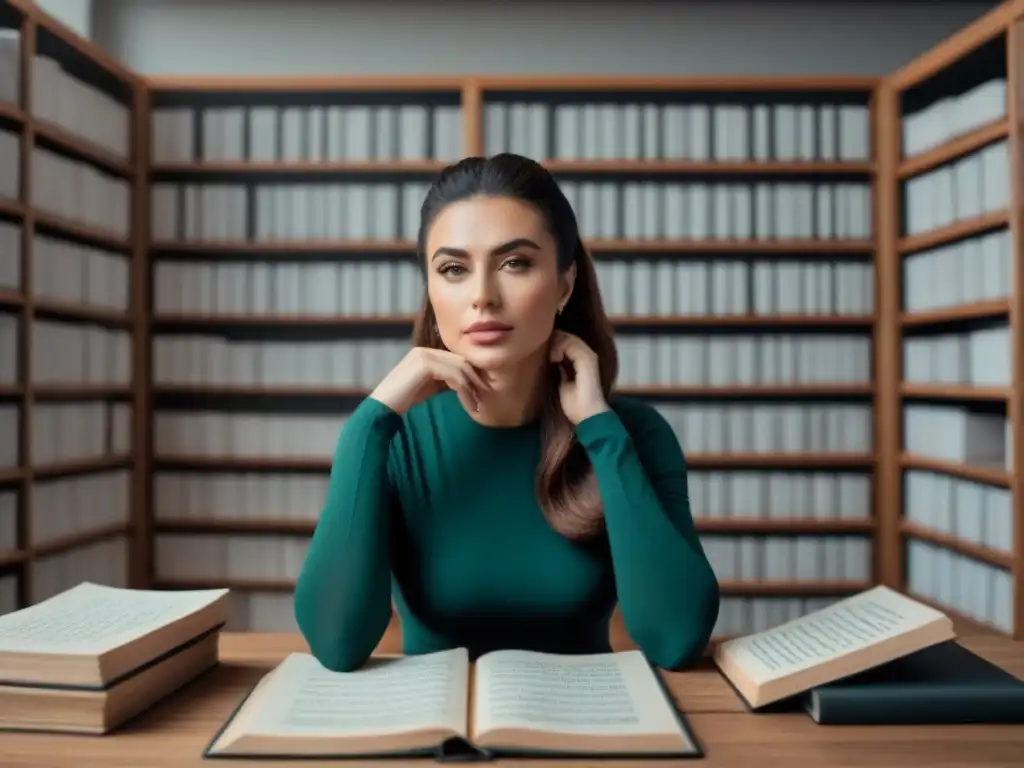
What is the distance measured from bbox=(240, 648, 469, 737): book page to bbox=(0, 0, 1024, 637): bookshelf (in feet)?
7.21

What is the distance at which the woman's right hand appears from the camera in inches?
43.8

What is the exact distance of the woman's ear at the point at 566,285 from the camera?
1.17m

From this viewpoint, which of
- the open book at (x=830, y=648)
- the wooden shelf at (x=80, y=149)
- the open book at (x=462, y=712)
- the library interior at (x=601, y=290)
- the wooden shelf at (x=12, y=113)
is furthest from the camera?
the library interior at (x=601, y=290)

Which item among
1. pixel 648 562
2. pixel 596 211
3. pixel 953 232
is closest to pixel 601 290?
pixel 596 211

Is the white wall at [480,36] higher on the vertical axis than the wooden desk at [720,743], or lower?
higher

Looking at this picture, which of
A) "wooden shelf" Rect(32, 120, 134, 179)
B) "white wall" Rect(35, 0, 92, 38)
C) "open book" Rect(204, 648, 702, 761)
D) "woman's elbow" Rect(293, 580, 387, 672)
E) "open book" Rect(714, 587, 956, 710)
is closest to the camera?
"open book" Rect(204, 648, 702, 761)

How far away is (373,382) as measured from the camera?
120 inches

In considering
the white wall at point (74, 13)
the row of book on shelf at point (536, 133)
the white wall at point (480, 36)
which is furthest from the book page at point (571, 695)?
the white wall at point (74, 13)

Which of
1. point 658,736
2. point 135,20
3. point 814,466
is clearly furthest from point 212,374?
point 658,736

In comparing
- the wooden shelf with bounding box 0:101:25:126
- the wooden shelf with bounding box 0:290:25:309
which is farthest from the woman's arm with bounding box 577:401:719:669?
the wooden shelf with bounding box 0:101:25:126

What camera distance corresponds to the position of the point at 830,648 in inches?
33.6

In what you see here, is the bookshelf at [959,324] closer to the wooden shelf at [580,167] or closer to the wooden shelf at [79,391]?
the wooden shelf at [580,167]

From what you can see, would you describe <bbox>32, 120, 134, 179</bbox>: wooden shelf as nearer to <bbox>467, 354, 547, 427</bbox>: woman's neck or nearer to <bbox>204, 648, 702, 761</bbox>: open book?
<bbox>467, 354, 547, 427</bbox>: woman's neck

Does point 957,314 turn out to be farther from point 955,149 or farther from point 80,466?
point 80,466
